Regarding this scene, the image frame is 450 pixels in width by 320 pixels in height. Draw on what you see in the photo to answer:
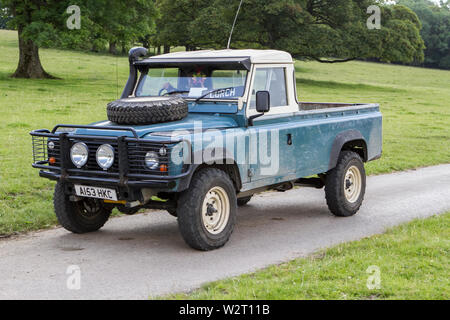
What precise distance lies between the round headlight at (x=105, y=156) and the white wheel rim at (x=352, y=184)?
3470 millimetres

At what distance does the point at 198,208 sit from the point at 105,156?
3.43 ft

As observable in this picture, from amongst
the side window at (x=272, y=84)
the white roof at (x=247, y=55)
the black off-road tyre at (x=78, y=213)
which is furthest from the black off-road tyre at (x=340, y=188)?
the black off-road tyre at (x=78, y=213)

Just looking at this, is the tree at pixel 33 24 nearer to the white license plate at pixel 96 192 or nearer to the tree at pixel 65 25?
the tree at pixel 65 25

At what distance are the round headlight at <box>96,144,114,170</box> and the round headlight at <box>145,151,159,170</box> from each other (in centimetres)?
38

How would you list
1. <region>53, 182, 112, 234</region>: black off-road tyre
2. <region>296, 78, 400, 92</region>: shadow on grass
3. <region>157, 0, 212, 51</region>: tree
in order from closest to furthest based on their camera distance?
<region>53, 182, 112, 234</region>: black off-road tyre
<region>296, 78, 400, 92</region>: shadow on grass
<region>157, 0, 212, 51</region>: tree

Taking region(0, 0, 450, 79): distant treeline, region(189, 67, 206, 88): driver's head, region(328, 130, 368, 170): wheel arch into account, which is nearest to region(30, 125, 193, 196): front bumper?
region(189, 67, 206, 88): driver's head

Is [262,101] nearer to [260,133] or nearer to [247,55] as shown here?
[260,133]

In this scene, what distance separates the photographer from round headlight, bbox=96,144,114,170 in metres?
6.09

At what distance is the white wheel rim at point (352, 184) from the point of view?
8.30m

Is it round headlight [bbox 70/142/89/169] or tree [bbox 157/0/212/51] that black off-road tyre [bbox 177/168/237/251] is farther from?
tree [bbox 157/0/212/51]

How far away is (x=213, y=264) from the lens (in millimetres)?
5895

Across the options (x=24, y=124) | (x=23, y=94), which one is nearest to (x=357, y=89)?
(x=23, y=94)

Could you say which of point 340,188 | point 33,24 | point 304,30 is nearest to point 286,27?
point 304,30

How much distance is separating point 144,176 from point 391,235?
2804 millimetres
